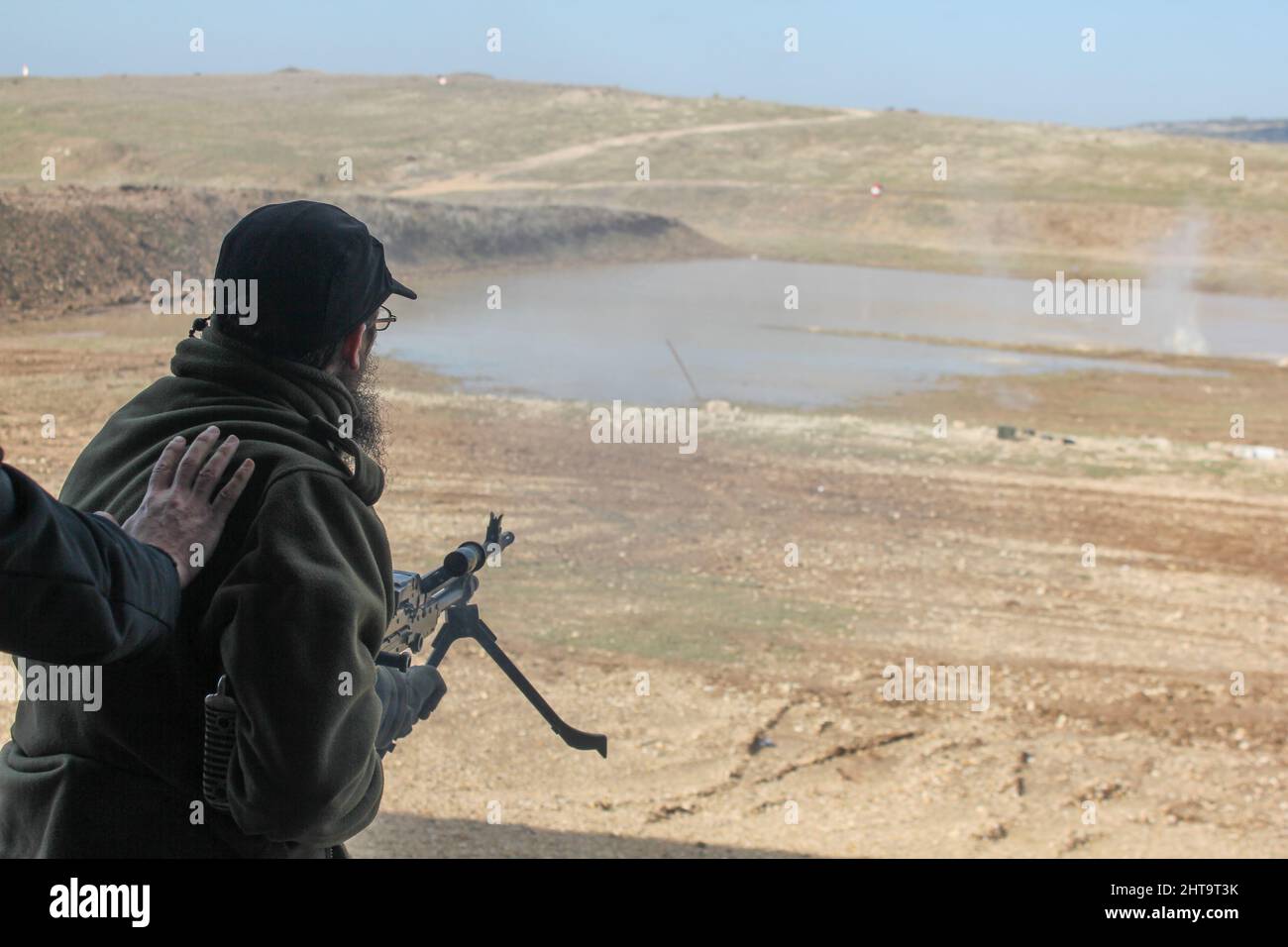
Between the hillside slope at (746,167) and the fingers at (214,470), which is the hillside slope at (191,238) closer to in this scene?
the hillside slope at (746,167)

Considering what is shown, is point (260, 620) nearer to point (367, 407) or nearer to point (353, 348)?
point (353, 348)

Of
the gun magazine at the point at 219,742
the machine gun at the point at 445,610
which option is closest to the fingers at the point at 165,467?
the gun magazine at the point at 219,742

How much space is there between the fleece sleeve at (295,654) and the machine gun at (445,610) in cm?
51

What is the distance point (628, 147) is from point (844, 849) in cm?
5674

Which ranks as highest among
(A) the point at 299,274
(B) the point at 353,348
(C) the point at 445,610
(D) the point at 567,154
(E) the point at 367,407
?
(D) the point at 567,154

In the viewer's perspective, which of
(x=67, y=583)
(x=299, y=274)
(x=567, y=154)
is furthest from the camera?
(x=567, y=154)

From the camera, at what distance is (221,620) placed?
1.83 metres

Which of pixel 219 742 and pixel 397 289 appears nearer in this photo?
pixel 219 742

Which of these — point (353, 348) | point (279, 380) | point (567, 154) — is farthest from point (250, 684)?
point (567, 154)

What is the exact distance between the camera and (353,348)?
216 centimetres

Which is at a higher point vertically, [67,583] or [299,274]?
[299,274]

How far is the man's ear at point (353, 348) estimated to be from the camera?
83.8 inches

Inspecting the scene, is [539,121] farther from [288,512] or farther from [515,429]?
[288,512]

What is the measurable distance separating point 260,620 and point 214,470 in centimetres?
22
